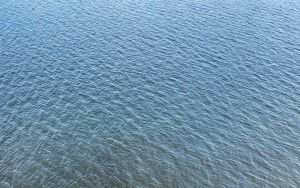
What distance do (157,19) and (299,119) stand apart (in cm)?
4218

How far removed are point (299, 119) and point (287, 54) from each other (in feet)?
68.1

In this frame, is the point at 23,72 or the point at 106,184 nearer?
the point at 106,184

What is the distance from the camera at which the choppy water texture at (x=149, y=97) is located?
4634cm

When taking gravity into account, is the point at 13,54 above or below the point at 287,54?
below

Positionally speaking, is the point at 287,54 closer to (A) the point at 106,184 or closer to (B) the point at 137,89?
(B) the point at 137,89

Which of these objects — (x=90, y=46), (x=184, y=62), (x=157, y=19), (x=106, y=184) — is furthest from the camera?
(x=157, y=19)

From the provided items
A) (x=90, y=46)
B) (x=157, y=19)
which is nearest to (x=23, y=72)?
(x=90, y=46)

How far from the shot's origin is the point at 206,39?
7756cm

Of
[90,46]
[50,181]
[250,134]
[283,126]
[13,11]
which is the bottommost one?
[50,181]

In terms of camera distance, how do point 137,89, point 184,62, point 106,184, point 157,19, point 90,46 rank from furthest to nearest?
point 157,19 → point 90,46 → point 184,62 → point 137,89 → point 106,184

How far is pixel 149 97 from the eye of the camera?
5991cm

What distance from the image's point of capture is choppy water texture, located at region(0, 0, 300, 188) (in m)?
46.3

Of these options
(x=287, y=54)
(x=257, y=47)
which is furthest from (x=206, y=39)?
(x=287, y=54)

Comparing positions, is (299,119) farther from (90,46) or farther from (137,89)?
(90,46)
